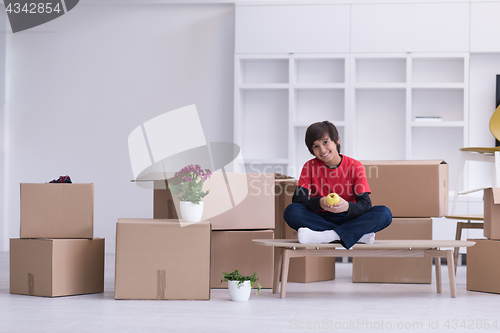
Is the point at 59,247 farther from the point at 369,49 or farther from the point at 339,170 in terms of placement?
the point at 369,49

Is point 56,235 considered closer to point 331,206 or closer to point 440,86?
point 331,206

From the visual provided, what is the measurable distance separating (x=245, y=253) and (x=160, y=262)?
0.52 meters

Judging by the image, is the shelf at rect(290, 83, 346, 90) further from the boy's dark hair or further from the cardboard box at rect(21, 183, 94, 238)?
the cardboard box at rect(21, 183, 94, 238)

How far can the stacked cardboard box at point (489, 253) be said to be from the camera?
2570mm

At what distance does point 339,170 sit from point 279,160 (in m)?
1.67

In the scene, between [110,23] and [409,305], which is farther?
[110,23]

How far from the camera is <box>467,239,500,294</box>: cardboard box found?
2.57m

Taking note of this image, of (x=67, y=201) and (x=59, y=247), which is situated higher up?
(x=67, y=201)

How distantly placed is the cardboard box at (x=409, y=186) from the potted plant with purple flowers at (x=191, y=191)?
0.93 metres

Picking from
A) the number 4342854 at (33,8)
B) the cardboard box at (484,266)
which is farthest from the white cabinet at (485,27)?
the number 4342854 at (33,8)

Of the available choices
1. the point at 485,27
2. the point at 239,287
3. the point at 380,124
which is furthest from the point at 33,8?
the point at 485,27

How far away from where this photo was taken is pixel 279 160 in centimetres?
425

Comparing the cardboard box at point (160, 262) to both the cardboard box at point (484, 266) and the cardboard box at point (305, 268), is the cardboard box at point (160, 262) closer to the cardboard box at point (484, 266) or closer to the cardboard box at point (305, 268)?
the cardboard box at point (305, 268)

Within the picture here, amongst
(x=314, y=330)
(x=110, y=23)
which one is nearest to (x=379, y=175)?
(x=314, y=330)
